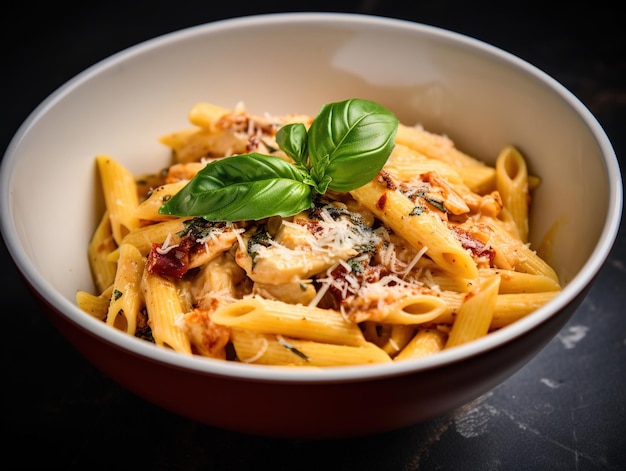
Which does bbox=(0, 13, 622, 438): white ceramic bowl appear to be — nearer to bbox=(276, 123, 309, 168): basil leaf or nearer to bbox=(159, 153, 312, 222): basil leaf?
bbox=(159, 153, 312, 222): basil leaf

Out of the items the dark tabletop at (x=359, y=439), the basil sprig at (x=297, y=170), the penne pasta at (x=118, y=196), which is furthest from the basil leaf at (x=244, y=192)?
the dark tabletop at (x=359, y=439)

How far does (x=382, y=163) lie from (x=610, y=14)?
275 cm

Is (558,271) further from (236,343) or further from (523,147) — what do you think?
(236,343)

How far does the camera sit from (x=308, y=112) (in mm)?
3684

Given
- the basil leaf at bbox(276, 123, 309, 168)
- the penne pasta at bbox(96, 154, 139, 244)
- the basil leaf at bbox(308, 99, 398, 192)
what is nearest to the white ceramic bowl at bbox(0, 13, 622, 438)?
the penne pasta at bbox(96, 154, 139, 244)

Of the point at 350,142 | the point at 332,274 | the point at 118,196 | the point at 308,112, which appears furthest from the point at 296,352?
the point at 308,112

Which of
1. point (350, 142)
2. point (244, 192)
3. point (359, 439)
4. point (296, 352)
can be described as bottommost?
point (359, 439)

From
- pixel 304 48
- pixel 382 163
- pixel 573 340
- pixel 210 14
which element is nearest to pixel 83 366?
pixel 382 163

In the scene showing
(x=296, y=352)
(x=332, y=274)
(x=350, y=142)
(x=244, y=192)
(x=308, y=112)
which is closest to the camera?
(x=296, y=352)

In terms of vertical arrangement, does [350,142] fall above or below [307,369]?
above

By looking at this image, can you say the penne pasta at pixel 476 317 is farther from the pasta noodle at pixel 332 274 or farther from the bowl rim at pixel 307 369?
the bowl rim at pixel 307 369

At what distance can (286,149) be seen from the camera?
9.36ft

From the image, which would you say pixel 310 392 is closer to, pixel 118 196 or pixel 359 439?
pixel 359 439

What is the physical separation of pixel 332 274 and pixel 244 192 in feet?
1.30
